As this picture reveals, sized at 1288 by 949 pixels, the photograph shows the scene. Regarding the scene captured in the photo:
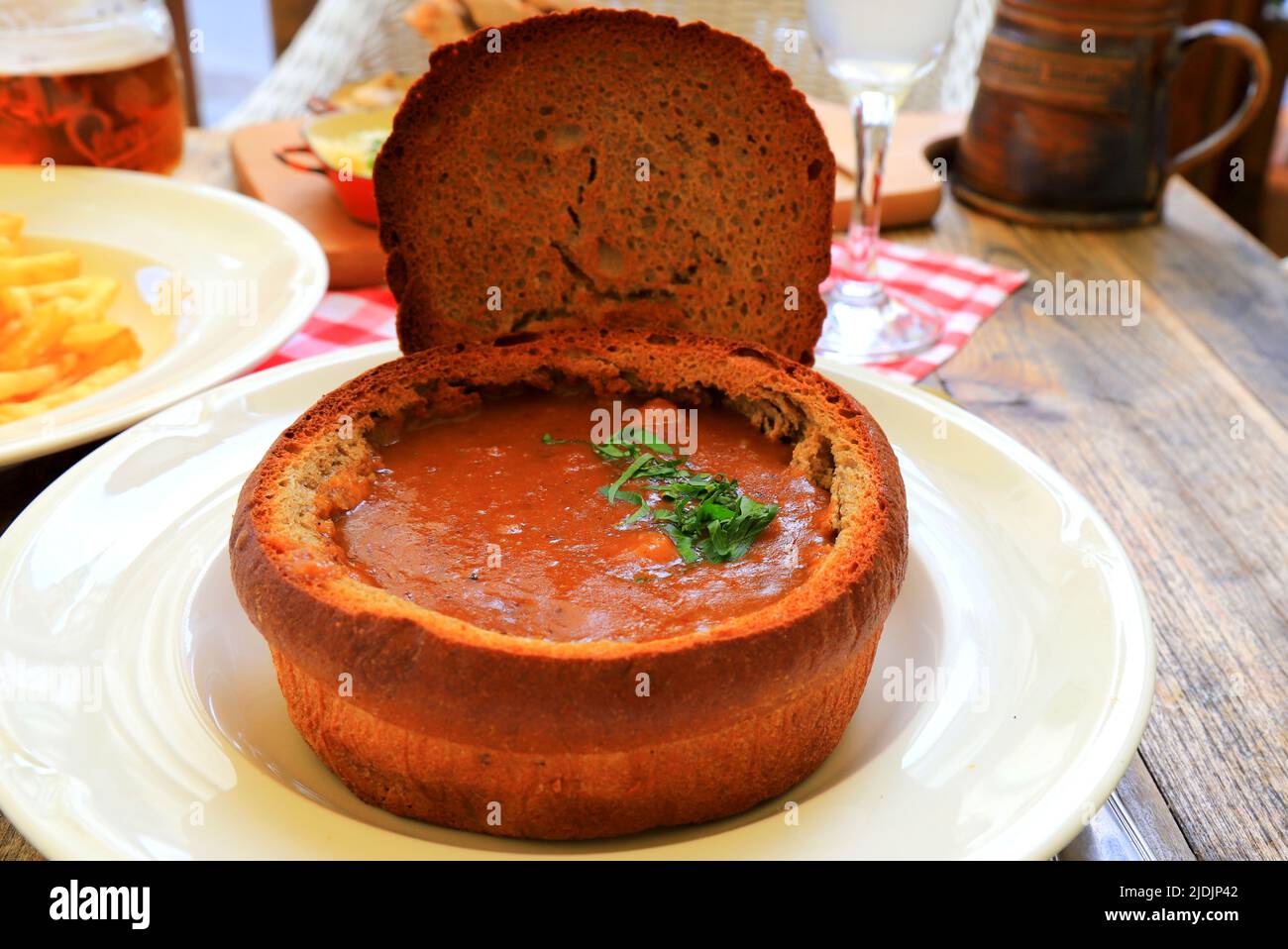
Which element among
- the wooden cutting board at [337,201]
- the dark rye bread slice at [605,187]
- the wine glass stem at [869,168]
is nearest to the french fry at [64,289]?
the wooden cutting board at [337,201]

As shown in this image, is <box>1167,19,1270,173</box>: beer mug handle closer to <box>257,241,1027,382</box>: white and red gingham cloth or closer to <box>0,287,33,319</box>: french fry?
<box>257,241,1027,382</box>: white and red gingham cloth

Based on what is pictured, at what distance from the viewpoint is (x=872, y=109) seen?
3088 millimetres

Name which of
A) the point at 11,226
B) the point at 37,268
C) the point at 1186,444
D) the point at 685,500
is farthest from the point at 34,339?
the point at 1186,444

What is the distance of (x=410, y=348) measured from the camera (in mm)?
2236

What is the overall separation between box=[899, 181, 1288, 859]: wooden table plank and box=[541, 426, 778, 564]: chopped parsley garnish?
70 cm

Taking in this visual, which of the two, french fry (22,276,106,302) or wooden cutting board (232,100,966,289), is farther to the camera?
wooden cutting board (232,100,966,289)

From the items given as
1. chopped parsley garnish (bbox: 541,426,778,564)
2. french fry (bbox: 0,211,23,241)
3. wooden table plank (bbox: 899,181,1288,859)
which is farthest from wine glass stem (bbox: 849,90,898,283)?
french fry (bbox: 0,211,23,241)

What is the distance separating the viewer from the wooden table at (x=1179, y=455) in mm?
1702

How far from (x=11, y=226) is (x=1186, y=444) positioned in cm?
269

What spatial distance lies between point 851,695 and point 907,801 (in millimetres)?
219

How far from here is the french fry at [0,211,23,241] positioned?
8.87 ft
